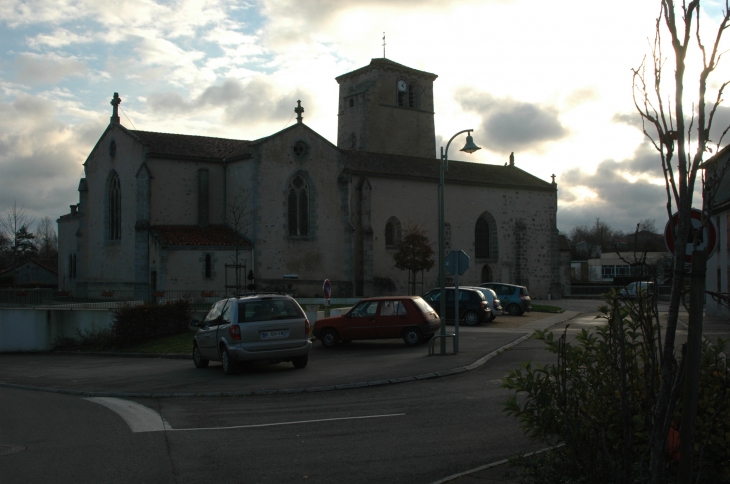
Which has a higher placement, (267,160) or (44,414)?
(267,160)

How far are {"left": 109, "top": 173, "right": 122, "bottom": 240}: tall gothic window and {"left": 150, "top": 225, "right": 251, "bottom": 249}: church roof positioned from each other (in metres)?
4.09

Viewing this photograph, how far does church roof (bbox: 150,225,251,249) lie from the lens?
36625mm

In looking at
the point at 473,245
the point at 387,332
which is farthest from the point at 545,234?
the point at 387,332

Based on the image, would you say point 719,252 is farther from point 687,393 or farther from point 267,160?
point 687,393

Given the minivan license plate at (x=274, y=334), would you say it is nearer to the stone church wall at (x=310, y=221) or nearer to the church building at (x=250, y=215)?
the church building at (x=250, y=215)

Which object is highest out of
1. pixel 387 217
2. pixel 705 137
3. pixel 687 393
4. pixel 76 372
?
pixel 387 217

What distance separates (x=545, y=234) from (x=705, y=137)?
50.9 meters

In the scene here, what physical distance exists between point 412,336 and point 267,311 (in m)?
5.91

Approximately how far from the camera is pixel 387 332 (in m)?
20.8

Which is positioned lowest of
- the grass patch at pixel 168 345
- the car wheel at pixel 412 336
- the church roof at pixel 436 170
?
the grass patch at pixel 168 345

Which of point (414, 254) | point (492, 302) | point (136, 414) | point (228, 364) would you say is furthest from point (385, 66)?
point (136, 414)

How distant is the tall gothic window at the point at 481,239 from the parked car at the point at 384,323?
2944 centimetres

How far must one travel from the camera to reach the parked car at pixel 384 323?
20.6 metres

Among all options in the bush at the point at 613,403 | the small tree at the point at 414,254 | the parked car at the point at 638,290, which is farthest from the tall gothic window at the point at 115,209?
the parked car at the point at 638,290
